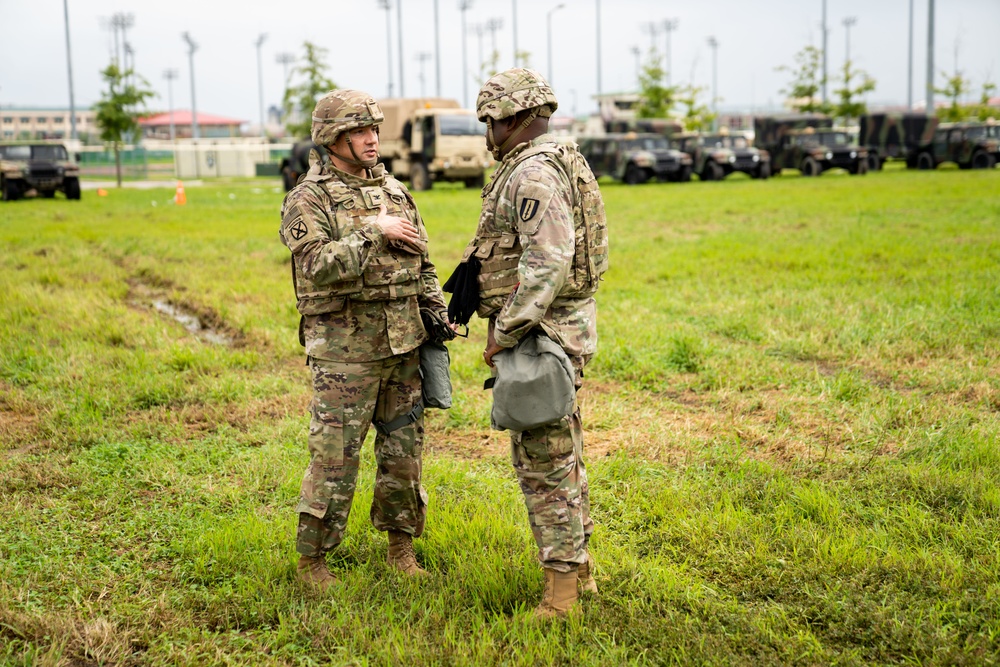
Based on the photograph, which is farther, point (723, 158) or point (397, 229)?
point (723, 158)

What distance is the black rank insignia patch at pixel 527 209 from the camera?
10.1ft

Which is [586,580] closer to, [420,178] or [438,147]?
[438,147]

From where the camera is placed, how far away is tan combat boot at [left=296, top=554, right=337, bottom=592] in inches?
140

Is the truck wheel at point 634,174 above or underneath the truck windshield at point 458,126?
underneath

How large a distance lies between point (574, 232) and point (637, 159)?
2600cm

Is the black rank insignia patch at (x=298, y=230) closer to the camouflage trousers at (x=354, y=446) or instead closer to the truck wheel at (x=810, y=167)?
the camouflage trousers at (x=354, y=446)

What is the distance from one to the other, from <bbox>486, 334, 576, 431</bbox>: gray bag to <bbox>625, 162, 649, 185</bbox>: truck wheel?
2617 centimetres

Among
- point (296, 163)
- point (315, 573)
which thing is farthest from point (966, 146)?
point (315, 573)

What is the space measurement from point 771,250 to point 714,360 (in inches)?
208

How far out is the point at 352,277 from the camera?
3404 mm

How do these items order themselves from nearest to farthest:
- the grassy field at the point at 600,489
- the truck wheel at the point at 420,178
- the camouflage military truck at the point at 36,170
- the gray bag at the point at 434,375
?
the grassy field at the point at 600,489 < the gray bag at the point at 434,375 < the camouflage military truck at the point at 36,170 < the truck wheel at the point at 420,178

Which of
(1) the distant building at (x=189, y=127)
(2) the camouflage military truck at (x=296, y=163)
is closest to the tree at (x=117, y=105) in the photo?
(2) the camouflage military truck at (x=296, y=163)

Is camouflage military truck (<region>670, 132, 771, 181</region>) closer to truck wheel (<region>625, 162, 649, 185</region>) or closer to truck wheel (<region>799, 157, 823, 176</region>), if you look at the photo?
truck wheel (<region>799, 157, 823, 176</region>)

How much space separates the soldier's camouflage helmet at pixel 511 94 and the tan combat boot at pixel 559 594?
1.50 metres
